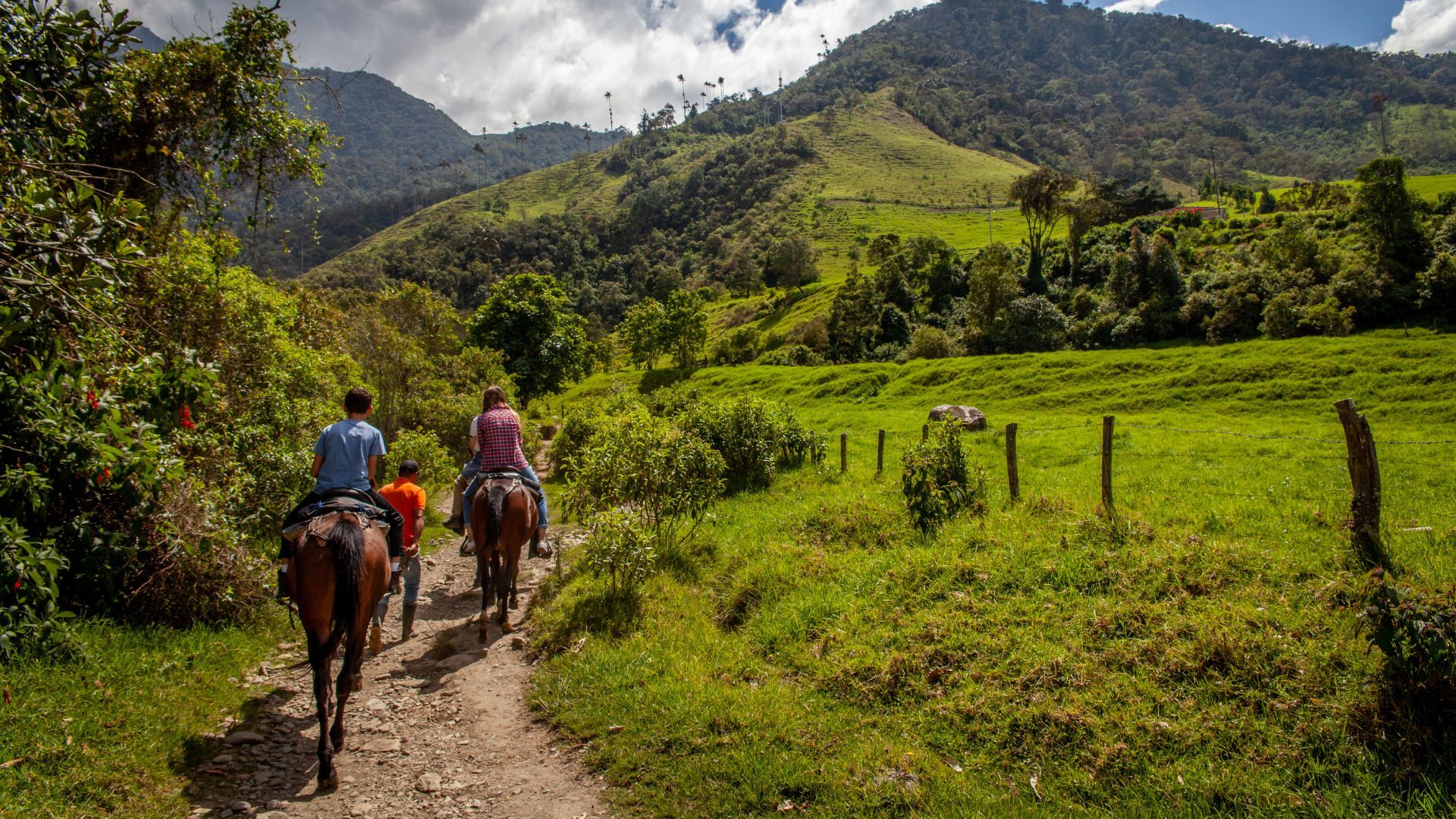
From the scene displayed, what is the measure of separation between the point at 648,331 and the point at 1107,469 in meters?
61.2

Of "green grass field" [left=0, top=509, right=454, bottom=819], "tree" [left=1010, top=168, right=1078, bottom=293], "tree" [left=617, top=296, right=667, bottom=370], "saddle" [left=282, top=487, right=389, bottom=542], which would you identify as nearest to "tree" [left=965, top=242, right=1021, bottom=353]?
"tree" [left=1010, top=168, right=1078, bottom=293]

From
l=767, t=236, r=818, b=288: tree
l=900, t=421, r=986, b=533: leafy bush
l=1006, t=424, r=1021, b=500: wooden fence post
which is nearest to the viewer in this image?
l=900, t=421, r=986, b=533: leafy bush

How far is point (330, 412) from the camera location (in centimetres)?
1421

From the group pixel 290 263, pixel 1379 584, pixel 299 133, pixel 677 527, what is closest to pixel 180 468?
pixel 299 133

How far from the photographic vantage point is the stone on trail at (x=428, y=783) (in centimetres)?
567

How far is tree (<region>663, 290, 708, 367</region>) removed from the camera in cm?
6581

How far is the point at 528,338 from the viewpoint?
40312 mm

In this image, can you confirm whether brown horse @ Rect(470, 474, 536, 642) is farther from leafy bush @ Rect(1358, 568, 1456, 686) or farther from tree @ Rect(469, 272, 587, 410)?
tree @ Rect(469, 272, 587, 410)

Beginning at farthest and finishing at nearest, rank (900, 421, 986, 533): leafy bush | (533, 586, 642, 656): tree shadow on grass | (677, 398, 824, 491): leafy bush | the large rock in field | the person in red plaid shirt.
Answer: the large rock in field < (677, 398, 824, 491): leafy bush < (900, 421, 986, 533): leafy bush < the person in red plaid shirt < (533, 586, 642, 656): tree shadow on grass

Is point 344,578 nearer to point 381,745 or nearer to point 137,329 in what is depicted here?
point 381,745

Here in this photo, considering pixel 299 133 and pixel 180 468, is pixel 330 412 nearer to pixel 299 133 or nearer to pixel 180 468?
pixel 299 133

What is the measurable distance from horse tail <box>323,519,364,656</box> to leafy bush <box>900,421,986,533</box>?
805cm

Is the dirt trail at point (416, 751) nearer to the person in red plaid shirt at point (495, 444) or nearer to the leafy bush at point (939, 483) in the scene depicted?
the person in red plaid shirt at point (495, 444)

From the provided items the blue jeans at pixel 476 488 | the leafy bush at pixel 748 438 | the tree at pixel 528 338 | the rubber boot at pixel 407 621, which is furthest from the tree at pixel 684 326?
the rubber boot at pixel 407 621
